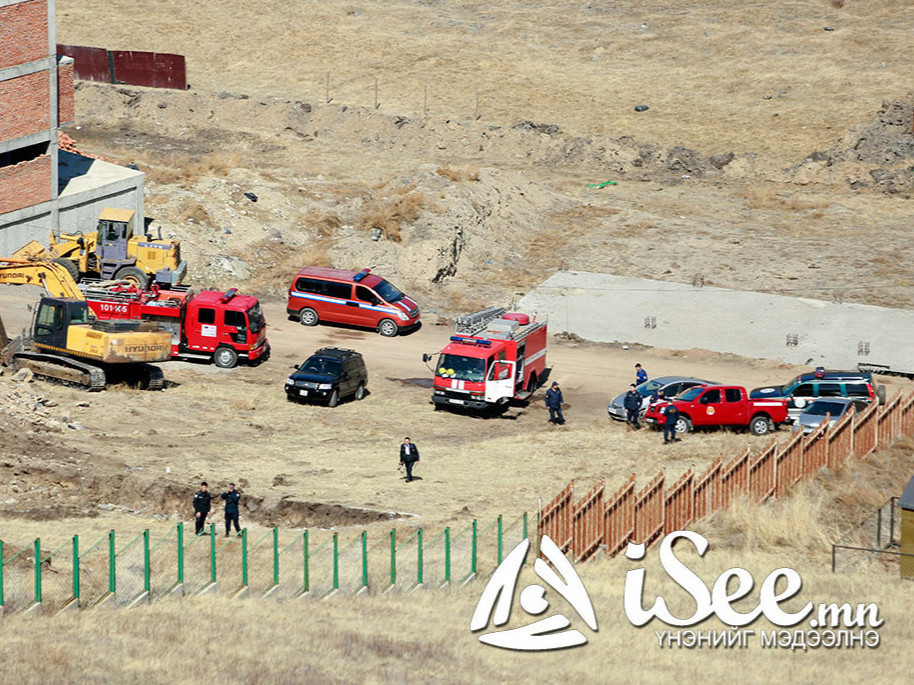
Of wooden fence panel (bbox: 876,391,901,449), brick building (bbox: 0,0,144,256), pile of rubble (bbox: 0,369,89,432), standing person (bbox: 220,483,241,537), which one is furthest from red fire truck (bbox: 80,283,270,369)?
wooden fence panel (bbox: 876,391,901,449)

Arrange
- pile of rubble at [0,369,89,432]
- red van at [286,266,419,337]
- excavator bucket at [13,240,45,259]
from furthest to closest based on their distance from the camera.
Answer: excavator bucket at [13,240,45,259], red van at [286,266,419,337], pile of rubble at [0,369,89,432]

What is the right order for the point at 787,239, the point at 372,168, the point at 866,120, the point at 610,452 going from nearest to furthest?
1. the point at 610,452
2. the point at 787,239
3. the point at 372,168
4. the point at 866,120

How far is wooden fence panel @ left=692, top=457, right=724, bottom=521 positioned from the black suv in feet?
49.4

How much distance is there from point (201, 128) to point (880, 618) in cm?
6010

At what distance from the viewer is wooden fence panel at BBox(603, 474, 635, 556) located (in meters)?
29.7

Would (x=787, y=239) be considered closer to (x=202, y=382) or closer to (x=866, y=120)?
(x=866, y=120)

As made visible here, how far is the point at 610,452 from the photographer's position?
38875 mm

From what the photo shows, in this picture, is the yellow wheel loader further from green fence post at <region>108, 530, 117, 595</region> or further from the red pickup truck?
green fence post at <region>108, 530, 117, 595</region>

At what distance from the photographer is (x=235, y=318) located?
46125 millimetres

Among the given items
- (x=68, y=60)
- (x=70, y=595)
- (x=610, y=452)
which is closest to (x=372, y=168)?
(x=68, y=60)

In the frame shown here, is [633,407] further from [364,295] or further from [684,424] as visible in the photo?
[364,295]

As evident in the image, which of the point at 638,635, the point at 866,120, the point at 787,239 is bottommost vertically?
the point at 638,635

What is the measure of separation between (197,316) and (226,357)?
1624 millimetres
